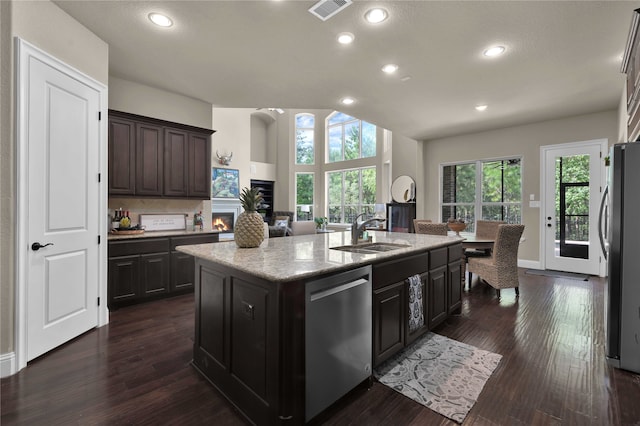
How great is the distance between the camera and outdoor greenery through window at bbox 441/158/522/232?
19.5 ft

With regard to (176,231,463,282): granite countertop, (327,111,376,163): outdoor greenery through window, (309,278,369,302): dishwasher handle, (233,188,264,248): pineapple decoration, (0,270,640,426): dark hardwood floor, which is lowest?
(0,270,640,426): dark hardwood floor

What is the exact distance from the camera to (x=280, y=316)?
4.78 feet

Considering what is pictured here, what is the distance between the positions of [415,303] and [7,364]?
9.70 ft

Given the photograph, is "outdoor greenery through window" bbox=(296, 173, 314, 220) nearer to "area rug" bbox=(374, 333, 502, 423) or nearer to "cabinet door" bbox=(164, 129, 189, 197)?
"cabinet door" bbox=(164, 129, 189, 197)

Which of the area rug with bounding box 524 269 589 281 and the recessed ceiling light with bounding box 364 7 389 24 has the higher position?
the recessed ceiling light with bounding box 364 7 389 24

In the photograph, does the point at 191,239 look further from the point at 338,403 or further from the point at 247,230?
the point at 338,403

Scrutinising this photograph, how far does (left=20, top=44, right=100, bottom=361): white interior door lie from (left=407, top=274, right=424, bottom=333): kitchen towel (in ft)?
9.43

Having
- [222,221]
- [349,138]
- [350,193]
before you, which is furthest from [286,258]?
[349,138]

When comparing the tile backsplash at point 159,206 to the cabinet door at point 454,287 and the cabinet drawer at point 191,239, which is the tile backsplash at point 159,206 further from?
the cabinet door at point 454,287

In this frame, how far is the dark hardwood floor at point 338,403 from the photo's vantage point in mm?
1647

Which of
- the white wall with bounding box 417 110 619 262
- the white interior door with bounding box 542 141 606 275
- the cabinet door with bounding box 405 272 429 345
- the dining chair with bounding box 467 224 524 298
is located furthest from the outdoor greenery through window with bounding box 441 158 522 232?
the cabinet door with bounding box 405 272 429 345

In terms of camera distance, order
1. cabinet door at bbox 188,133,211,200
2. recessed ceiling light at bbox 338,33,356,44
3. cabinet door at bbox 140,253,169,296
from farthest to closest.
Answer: cabinet door at bbox 188,133,211,200
cabinet door at bbox 140,253,169,296
recessed ceiling light at bbox 338,33,356,44

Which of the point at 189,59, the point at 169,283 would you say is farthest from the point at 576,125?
the point at 169,283

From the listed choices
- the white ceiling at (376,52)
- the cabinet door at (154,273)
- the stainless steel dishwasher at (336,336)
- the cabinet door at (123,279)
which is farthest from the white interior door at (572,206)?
Result: the cabinet door at (123,279)
